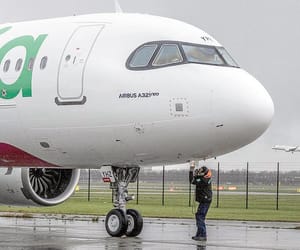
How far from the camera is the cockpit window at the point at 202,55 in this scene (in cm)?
1741

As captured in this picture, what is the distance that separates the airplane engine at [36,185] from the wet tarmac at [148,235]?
824 mm

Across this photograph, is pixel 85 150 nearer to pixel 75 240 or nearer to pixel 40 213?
pixel 75 240

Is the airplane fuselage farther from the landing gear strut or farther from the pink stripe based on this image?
the landing gear strut

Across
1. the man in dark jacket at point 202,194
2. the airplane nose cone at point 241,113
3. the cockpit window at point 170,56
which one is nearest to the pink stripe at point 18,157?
the man in dark jacket at point 202,194

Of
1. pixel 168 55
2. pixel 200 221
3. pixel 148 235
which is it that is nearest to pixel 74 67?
pixel 168 55

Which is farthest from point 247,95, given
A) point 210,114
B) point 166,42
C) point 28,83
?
point 28,83

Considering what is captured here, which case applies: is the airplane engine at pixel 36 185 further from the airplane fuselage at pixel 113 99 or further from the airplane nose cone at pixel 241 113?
the airplane nose cone at pixel 241 113

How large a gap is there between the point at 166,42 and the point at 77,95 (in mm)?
2178

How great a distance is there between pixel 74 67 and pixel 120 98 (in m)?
1.40

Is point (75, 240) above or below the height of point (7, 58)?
below

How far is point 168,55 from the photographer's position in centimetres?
1745

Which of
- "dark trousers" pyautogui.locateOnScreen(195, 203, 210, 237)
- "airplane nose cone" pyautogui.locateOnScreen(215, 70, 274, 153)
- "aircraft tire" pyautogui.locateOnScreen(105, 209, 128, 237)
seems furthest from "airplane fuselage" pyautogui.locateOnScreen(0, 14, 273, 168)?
"dark trousers" pyautogui.locateOnScreen(195, 203, 210, 237)

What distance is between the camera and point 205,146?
55.9 ft

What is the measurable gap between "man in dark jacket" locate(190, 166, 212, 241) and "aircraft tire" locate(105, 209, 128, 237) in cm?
180
